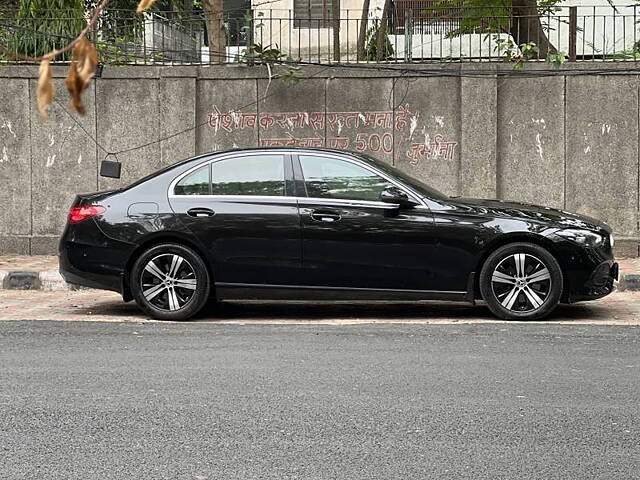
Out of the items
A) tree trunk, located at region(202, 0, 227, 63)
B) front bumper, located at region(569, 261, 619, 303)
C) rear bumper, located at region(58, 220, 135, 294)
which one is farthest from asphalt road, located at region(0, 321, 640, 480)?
tree trunk, located at region(202, 0, 227, 63)

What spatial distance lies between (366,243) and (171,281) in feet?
5.74

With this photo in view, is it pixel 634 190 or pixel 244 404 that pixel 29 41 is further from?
pixel 244 404

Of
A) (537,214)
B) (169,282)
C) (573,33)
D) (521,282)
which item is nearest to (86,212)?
(169,282)

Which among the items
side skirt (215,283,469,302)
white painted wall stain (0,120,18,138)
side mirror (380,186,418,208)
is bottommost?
side skirt (215,283,469,302)

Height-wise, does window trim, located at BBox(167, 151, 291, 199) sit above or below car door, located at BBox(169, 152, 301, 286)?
above

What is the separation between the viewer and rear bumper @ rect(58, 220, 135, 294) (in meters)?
9.00

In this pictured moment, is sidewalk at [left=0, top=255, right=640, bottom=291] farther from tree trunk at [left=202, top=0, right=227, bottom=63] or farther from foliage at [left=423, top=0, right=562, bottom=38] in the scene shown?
foliage at [left=423, top=0, right=562, bottom=38]

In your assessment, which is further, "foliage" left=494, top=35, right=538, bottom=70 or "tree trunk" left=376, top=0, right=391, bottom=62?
"tree trunk" left=376, top=0, right=391, bottom=62

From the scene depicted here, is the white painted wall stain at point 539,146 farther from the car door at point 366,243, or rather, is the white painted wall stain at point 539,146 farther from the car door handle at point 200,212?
the car door handle at point 200,212

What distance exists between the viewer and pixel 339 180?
29.8 ft

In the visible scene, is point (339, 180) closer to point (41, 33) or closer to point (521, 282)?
point (521, 282)

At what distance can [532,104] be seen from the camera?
43.8 ft

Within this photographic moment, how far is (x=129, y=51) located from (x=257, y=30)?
205 centimetres

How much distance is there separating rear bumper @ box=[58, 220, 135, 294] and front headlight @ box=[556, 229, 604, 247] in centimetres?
377
